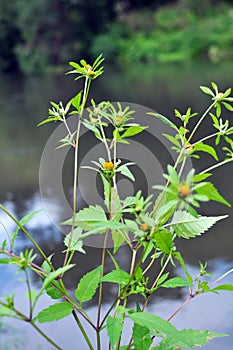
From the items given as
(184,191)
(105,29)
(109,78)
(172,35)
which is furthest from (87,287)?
(105,29)

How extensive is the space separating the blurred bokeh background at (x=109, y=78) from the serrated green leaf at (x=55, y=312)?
0.59 m

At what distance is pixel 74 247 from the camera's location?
62 centimetres

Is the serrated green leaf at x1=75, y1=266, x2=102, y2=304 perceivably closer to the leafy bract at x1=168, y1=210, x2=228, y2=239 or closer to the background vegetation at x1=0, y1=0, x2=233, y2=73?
the leafy bract at x1=168, y1=210, x2=228, y2=239

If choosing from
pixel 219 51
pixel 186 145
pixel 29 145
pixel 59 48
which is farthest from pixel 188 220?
pixel 59 48

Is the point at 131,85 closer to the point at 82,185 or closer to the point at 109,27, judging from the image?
the point at 82,185

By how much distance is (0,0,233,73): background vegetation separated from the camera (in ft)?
31.2

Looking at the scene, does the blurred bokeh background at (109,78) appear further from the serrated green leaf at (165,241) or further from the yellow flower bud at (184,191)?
the yellow flower bud at (184,191)

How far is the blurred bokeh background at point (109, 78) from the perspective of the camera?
1.48 metres

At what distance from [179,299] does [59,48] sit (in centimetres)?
941

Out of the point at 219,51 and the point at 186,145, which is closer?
the point at 186,145

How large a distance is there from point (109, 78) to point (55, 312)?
6.34 metres

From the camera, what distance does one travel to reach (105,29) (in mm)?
10594

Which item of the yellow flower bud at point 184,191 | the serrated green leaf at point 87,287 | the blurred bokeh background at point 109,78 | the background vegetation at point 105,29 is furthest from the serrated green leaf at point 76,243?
the background vegetation at point 105,29

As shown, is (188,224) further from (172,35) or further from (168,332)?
(172,35)
